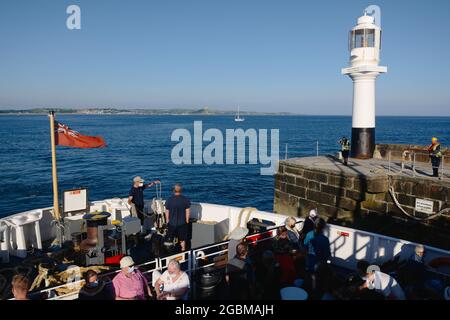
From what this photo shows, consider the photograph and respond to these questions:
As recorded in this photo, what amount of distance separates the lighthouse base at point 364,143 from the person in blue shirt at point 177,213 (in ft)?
42.5

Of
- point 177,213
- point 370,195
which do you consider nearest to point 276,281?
point 177,213

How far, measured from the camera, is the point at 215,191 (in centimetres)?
3219

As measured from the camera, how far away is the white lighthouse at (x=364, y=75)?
18203mm

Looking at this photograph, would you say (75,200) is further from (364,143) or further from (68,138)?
(364,143)

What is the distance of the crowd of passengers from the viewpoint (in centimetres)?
544

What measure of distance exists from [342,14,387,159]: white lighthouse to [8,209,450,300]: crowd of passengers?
478 inches

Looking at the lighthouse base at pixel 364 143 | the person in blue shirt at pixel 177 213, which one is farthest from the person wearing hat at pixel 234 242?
the lighthouse base at pixel 364 143

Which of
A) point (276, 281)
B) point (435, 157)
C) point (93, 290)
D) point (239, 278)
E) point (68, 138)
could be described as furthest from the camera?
point (435, 157)

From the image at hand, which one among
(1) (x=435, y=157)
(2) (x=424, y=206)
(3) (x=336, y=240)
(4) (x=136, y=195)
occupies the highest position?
(1) (x=435, y=157)

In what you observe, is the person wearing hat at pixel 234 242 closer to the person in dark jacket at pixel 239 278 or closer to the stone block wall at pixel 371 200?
the person in dark jacket at pixel 239 278

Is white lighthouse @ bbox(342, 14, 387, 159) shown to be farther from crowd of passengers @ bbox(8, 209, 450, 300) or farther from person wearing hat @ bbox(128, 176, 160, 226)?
person wearing hat @ bbox(128, 176, 160, 226)

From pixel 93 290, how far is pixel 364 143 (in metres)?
16.6

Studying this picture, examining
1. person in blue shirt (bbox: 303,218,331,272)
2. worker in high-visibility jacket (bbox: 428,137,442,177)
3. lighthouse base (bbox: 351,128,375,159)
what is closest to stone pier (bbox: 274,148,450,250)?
worker in high-visibility jacket (bbox: 428,137,442,177)

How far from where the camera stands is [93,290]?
203 inches
